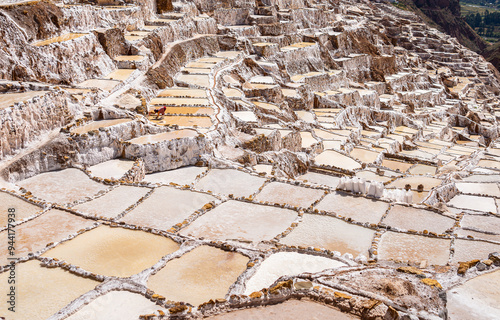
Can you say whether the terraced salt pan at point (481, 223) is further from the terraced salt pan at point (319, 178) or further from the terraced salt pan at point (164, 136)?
the terraced salt pan at point (164, 136)

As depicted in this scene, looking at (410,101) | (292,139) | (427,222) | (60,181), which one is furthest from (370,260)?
(410,101)

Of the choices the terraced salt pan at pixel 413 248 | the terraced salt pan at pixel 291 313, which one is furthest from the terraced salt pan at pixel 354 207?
the terraced salt pan at pixel 291 313

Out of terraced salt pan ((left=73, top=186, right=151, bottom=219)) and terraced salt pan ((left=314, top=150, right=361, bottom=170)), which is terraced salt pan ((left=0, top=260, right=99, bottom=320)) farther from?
terraced salt pan ((left=314, top=150, right=361, bottom=170))

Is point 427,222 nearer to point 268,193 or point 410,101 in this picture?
point 268,193

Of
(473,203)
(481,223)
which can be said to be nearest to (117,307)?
(481,223)

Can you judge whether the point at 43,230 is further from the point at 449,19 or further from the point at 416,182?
the point at 449,19
